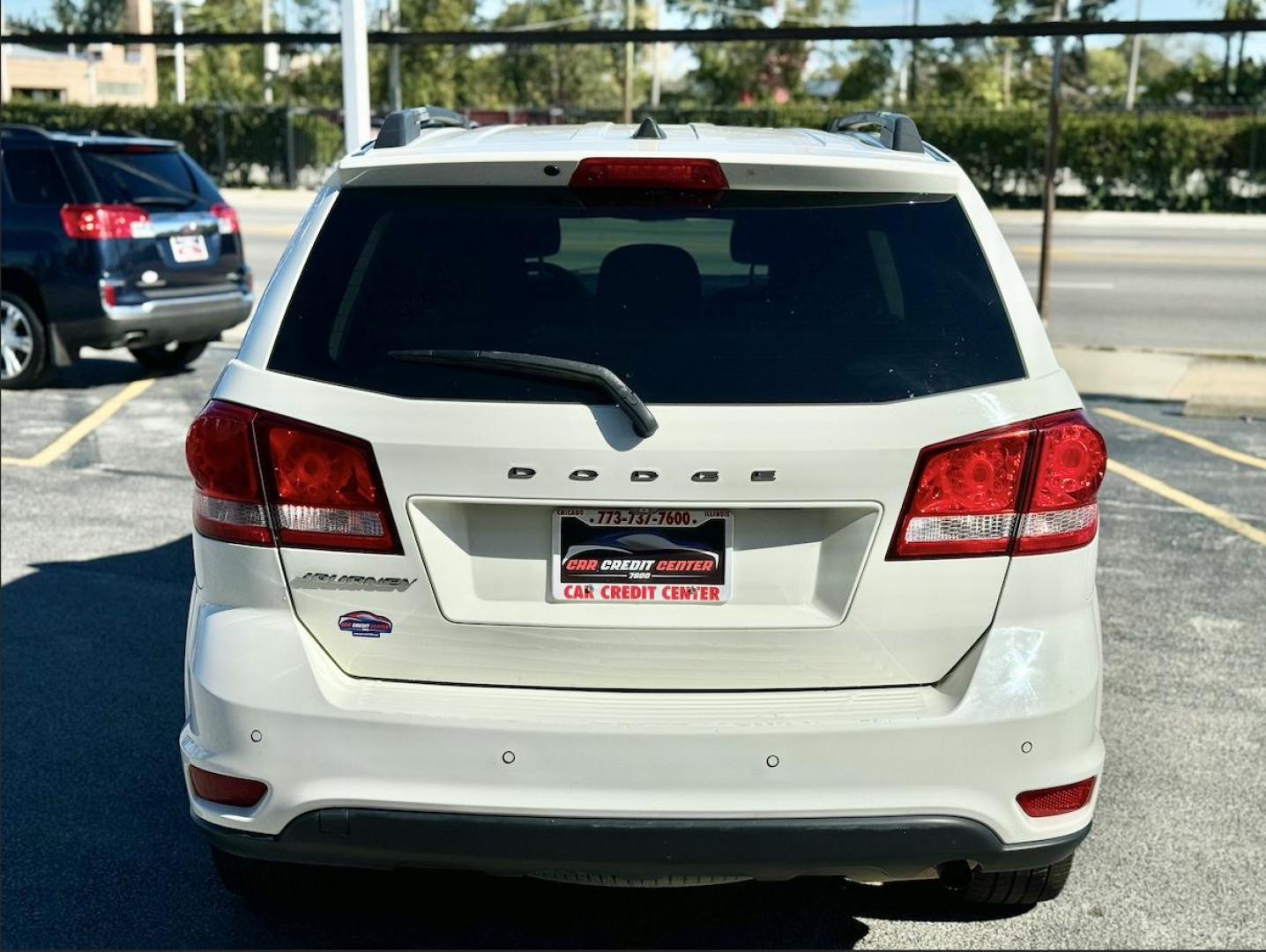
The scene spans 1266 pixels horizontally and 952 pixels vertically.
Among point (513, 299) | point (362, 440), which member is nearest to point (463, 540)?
point (362, 440)

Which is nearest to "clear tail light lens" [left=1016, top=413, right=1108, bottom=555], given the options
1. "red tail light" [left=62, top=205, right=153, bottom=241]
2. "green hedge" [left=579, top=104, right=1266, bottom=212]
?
"red tail light" [left=62, top=205, right=153, bottom=241]

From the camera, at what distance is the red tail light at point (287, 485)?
2.83m

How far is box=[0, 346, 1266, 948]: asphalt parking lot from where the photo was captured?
3.52 m

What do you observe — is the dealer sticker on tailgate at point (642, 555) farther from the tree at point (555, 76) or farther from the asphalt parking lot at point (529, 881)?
the tree at point (555, 76)

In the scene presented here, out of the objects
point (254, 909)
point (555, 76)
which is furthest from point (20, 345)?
point (555, 76)

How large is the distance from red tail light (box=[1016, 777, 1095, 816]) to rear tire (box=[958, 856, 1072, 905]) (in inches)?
13.5

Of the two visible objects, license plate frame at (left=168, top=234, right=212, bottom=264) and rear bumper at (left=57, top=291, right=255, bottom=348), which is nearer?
rear bumper at (left=57, top=291, right=255, bottom=348)

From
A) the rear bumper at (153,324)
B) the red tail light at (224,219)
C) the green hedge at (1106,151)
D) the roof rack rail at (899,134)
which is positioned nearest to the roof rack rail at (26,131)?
the red tail light at (224,219)

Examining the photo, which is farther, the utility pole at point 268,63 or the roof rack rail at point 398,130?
the utility pole at point 268,63

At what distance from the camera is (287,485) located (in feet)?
9.45

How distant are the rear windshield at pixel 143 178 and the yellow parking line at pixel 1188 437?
684cm

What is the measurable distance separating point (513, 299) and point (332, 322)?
359mm

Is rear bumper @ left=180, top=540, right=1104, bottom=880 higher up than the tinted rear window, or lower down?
lower down

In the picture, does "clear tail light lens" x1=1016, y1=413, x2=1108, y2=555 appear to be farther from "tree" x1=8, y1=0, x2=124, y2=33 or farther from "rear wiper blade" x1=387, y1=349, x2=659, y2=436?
"tree" x1=8, y1=0, x2=124, y2=33
